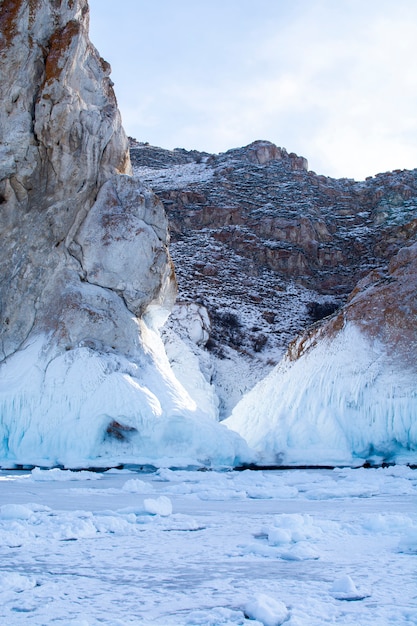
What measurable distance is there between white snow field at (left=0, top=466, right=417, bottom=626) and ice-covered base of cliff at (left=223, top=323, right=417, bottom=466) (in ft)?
28.2

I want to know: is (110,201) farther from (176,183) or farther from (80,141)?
(176,183)

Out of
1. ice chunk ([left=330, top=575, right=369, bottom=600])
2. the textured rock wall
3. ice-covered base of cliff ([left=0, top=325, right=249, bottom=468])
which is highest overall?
the textured rock wall

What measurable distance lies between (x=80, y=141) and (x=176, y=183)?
4842 centimetres

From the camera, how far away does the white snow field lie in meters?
3.25

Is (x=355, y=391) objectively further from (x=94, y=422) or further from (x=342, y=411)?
(x=94, y=422)

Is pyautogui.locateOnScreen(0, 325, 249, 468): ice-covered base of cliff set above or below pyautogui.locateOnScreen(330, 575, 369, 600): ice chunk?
below

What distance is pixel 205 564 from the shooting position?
4.46m

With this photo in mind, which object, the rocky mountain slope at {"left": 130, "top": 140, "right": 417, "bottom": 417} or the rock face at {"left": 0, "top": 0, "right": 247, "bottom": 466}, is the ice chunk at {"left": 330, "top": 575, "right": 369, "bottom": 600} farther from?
the rocky mountain slope at {"left": 130, "top": 140, "right": 417, "bottom": 417}

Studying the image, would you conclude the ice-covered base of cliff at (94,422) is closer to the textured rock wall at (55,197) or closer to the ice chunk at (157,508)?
the textured rock wall at (55,197)

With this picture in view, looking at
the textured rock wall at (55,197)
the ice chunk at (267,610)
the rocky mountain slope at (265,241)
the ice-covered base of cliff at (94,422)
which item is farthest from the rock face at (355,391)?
the rocky mountain slope at (265,241)

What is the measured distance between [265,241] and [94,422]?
43057mm

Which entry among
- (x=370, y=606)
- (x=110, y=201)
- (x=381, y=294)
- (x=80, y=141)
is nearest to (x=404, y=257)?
(x=381, y=294)

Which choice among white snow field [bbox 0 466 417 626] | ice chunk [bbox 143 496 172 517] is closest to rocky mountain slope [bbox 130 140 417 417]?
ice chunk [bbox 143 496 172 517]

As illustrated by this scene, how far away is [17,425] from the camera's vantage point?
17188 millimetres
